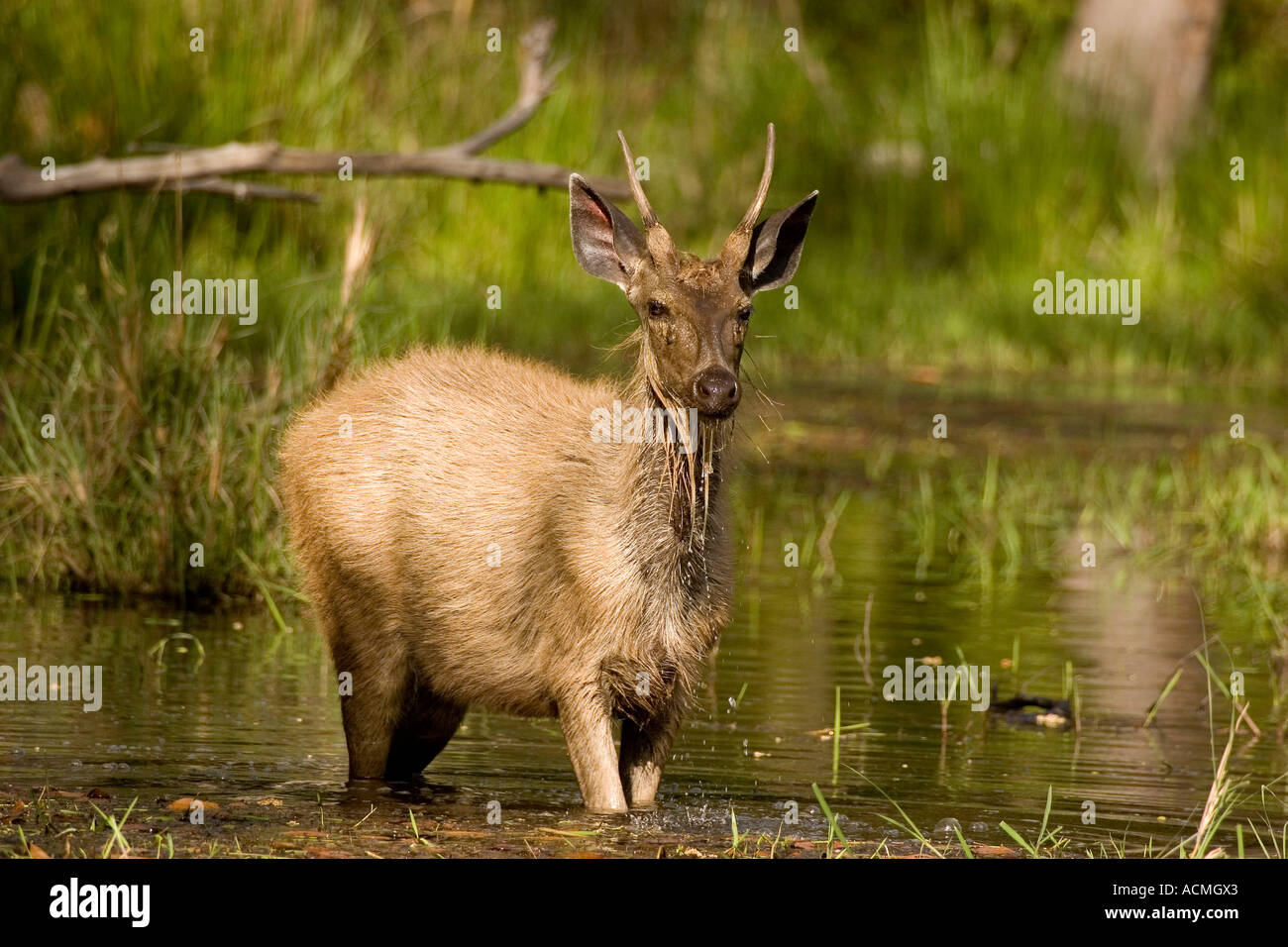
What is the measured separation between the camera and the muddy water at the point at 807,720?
6340 millimetres

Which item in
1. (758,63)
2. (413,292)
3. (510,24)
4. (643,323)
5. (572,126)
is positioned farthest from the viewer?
(510,24)

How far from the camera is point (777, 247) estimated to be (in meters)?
6.61

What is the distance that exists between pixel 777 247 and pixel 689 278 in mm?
570

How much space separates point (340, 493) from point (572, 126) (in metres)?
10.6

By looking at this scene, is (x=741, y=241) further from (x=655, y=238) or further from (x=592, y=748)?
(x=592, y=748)

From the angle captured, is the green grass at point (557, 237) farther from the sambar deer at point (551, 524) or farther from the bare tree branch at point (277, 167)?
the sambar deer at point (551, 524)

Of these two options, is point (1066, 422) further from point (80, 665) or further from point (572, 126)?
point (80, 665)

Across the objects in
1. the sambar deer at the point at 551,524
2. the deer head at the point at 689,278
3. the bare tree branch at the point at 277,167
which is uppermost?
the bare tree branch at the point at 277,167

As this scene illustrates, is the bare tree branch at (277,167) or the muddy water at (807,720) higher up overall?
the bare tree branch at (277,167)

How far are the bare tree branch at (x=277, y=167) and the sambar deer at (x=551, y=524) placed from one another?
2.74 metres

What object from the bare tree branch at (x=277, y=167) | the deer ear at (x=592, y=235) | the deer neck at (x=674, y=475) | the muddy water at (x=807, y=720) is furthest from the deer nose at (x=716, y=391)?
the bare tree branch at (x=277, y=167)

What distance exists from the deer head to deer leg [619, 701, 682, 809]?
92 cm

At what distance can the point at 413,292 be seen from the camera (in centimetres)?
1360

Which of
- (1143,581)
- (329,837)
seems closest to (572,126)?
(1143,581)
